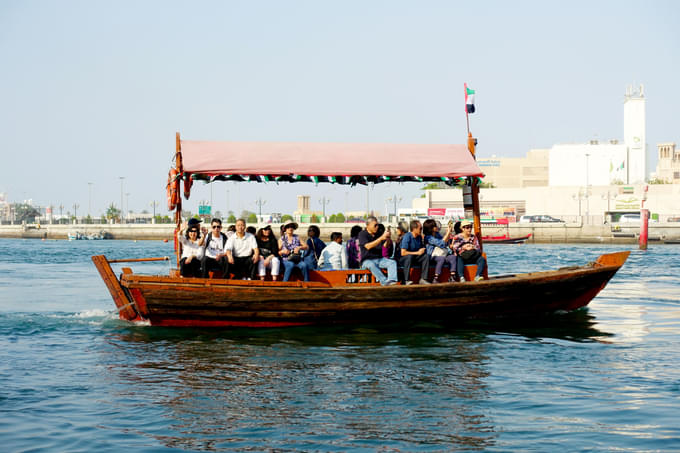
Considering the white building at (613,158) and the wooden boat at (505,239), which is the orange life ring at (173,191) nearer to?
the wooden boat at (505,239)

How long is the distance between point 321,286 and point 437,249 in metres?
2.45

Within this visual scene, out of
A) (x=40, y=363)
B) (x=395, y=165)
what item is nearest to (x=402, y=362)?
(x=395, y=165)

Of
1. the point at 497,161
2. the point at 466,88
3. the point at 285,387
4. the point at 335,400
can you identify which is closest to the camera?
the point at 335,400

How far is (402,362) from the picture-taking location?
420 inches

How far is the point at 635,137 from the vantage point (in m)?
115

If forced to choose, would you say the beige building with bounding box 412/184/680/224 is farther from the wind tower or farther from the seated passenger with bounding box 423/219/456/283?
the seated passenger with bounding box 423/219/456/283

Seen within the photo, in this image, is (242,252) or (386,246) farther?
(386,246)

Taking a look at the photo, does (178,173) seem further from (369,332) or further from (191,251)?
(369,332)

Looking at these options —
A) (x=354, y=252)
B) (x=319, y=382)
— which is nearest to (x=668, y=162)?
(x=354, y=252)

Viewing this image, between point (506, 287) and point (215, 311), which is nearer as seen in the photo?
point (215, 311)

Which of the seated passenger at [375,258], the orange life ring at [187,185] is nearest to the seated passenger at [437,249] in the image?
the seated passenger at [375,258]

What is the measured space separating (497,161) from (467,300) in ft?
398

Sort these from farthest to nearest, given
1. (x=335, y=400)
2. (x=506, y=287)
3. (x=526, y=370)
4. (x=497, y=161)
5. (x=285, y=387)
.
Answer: (x=497, y=161) → (x=506, y=287) → (x=526, y=370) → (x=285, y=387) → (x=335, y=400)

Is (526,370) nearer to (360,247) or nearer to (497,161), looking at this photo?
(360,247)
